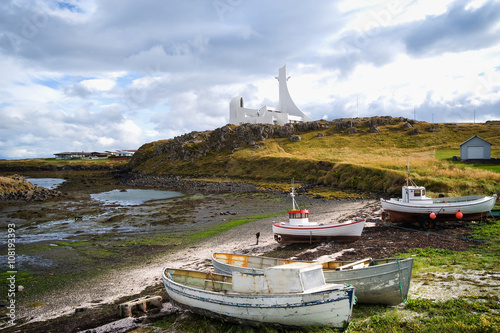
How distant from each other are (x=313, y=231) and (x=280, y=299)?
11863mm

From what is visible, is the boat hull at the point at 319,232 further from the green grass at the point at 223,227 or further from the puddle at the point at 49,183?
the puddle at the point at 49,183

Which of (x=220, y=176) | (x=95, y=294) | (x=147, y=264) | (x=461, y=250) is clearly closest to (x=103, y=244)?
(x=147, y=264)

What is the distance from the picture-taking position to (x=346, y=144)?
88062mm

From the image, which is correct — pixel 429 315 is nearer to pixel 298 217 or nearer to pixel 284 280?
pixel 284 280

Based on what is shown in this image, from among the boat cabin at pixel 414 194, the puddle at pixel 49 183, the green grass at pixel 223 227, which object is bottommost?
the green grass at pixel 223 227

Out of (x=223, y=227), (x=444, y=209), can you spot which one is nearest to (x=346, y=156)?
(x=444, y=209)

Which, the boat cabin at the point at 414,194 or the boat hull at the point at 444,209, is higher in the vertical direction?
the boat cabin at the point at 414,194

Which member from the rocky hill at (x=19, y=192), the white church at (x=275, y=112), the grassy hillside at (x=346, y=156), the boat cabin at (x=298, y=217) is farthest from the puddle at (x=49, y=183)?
the white church at (x=275, y=112)

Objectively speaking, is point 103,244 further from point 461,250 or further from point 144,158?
point 144,158

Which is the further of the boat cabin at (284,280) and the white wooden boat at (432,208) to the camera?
the white wooden boat at (432,208)

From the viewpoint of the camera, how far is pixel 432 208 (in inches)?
925

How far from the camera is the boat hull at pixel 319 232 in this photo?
67.5 feet

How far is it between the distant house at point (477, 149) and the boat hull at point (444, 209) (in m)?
33.3

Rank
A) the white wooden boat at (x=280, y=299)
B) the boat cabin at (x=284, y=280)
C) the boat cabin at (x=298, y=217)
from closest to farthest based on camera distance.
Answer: the white wooden boat at (x=280, y=299)
the boat cabin at (x=284, y=280)
the boat cabin at (x=298, y=217)
